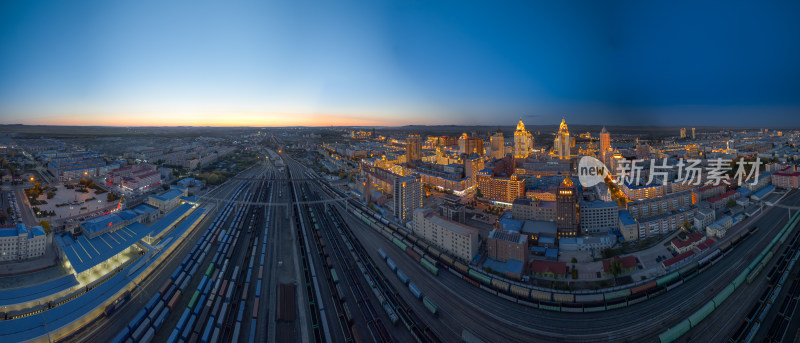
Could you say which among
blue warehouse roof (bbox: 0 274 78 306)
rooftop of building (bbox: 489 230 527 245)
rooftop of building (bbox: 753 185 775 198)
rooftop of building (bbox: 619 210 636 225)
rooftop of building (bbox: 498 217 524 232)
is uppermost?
rooftop of building (bbox: 753 185 775 198)

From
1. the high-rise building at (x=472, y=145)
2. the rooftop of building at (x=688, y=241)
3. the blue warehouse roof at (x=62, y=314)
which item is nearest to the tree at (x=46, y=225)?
the blue warehouse roof at (x=62, y=314)

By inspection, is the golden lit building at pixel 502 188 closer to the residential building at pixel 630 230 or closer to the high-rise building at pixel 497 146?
the residential building at pixel 630 230

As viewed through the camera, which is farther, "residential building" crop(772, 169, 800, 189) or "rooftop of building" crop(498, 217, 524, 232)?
"residential building" crop(772, 169, 800, 189)

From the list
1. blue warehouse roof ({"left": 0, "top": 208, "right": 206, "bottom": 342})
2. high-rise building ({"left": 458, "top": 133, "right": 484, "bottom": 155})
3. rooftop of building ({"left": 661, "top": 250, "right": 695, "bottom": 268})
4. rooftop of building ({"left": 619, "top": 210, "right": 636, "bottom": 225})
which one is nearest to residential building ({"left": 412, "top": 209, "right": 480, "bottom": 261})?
rooftop of building ({"left": 661, "top": 250, "right": 695, "bottom": 268})

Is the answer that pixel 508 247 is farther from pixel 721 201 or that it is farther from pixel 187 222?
pixel 187 222

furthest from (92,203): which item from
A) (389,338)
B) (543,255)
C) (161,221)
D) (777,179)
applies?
(777,179)

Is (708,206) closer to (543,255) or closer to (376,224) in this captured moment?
(543,255)

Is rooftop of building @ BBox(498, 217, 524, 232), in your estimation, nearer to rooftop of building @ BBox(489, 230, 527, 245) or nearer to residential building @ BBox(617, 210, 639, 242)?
rooftop of building @ BBox(489, 230, 527, 245)
